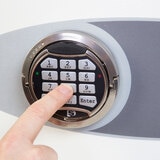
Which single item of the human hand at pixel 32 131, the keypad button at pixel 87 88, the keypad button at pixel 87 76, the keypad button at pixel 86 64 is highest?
the keypad button at pixel 86 64

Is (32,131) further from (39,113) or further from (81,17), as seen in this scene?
(81,17)

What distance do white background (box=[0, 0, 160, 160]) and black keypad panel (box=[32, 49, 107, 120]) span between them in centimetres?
4

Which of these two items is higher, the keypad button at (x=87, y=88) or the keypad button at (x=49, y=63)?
the keypad button at (x=49, y=63)

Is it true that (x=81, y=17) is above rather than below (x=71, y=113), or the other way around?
above

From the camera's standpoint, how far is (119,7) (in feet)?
1.01

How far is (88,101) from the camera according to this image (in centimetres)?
34

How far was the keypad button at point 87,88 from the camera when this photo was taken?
33cm

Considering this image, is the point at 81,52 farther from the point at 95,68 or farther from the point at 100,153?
the point at 100,153

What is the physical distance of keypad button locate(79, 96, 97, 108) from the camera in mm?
336

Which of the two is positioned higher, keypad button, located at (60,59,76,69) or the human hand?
keypad button, located at (60,59,76,69)

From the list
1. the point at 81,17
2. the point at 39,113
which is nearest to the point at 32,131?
the point at 39,113

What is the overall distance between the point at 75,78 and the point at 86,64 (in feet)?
0.07

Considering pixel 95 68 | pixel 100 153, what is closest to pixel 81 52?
pixel 95 68

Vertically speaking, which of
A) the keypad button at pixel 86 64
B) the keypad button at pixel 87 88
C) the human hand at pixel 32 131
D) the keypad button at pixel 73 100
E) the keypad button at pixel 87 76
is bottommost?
the human hand at pixel 32 131
